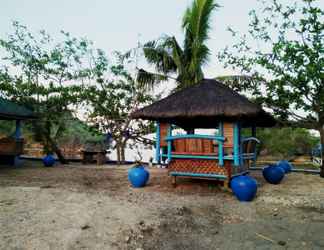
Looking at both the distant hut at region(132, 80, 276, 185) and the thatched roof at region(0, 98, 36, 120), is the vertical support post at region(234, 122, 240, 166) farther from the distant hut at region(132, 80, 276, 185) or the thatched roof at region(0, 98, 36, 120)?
the thatched roof at region(0, 98, 36, 120)

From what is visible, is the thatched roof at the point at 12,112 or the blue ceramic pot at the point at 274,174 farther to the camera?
the thatched roof at the point at 12,112

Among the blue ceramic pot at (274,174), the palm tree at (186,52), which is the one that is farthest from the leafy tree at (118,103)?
the blue ceramic pot at (274,174)

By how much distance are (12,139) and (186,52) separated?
353 inches

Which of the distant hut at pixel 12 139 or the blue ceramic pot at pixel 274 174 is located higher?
the distant hut at pixel 12 139

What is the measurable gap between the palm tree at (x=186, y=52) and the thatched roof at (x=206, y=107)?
11.4 ft

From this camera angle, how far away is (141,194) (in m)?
6.43

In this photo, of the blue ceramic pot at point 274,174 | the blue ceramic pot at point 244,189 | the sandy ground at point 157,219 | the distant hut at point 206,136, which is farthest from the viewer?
the blue ceramic pot at point 274,174

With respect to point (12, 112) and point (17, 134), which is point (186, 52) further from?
point (17, 134)

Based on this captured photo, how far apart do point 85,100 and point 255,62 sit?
8.63 meters

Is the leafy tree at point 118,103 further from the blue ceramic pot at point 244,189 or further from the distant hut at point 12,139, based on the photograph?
the blue ceramic pot at point 244,189

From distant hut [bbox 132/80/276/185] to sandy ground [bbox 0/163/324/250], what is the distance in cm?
67

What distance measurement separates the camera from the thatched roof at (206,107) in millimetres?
6645

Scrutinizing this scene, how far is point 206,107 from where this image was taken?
7000mm

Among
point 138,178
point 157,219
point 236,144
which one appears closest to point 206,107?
point 236,144
